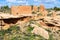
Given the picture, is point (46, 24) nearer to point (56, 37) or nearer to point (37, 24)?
point (37, 24)

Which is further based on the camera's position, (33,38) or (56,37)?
(56,37)

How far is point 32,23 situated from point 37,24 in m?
0.39

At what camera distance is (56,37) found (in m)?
14.4

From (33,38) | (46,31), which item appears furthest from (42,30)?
(33,38)

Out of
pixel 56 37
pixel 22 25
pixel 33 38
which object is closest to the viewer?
pixel 33 38

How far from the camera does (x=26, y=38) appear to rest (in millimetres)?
13492

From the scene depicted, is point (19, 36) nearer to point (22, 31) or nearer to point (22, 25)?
point (22, 31)

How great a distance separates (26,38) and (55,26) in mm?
3346

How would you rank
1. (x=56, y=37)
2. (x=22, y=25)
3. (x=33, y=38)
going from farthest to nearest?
(x=22, y=25), (x=56, y=37), (x=33, y=38)

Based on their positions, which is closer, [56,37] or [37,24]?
[56,37]

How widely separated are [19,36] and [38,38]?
4.20ft

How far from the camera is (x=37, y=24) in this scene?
629 inches

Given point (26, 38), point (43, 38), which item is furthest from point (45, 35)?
point (26, 38)

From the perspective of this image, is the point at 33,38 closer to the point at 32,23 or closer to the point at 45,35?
the point at 45,35
